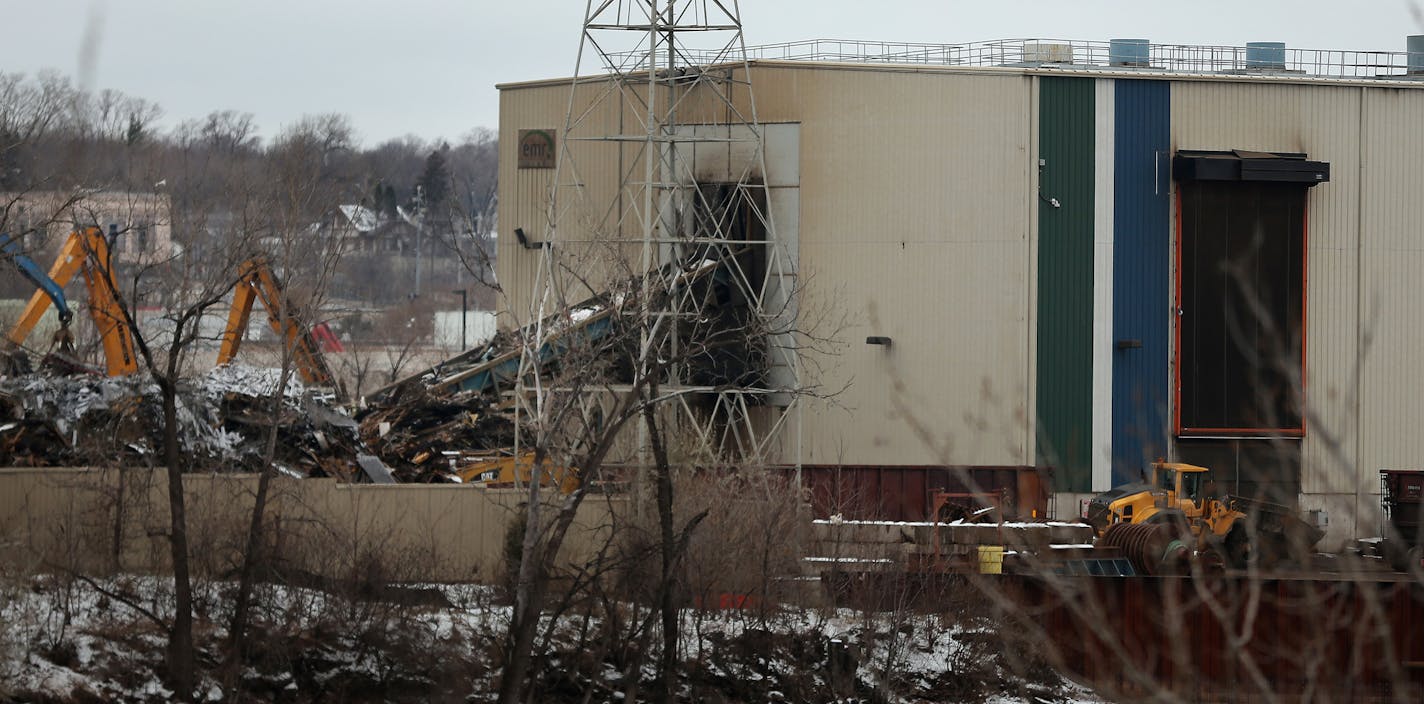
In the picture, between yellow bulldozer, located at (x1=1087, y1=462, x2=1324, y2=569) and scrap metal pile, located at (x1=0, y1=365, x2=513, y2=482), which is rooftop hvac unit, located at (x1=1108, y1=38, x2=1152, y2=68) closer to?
yellow bulldozer, located at (x1=1087, y1=462, x2=1324, y2=569)

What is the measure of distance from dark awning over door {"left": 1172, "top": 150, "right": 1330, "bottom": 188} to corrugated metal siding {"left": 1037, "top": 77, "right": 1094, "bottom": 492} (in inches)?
89.4

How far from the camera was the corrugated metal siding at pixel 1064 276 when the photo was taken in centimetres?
3447

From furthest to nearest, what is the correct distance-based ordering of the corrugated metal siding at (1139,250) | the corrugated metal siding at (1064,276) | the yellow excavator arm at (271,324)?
1. the corrugated metal siding at (1139,250)
2. the corrugated metal siding at (1064,276)
3. the yellow excavator arm at (271,324)

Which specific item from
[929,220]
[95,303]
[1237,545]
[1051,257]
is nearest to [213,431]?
[95,303]

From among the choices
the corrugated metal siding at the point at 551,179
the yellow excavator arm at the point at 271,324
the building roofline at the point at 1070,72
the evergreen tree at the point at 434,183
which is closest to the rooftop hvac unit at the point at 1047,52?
the building roofline at the point at 1070,72

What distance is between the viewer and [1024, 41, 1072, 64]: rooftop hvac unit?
3669 centimetres

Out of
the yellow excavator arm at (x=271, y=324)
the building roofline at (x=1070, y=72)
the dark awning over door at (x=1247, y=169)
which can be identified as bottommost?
the yellow excavator arm at (x=271, y=324)

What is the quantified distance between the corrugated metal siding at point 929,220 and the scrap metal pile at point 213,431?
938 cm

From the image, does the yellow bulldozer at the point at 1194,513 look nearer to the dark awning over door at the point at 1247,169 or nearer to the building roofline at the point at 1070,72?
the dark awning over door at the point at 1247,169

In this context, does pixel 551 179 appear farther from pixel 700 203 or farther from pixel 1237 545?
pixel 1237 545

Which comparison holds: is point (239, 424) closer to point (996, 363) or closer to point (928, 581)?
point (928, 581)

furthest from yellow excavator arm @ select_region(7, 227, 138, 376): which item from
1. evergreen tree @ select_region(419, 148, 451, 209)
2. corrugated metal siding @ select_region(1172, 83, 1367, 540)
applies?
evergreen tree @ select_region(419, 148, 451, 209)

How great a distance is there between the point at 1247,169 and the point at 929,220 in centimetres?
766

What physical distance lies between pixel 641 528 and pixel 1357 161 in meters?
21.6
